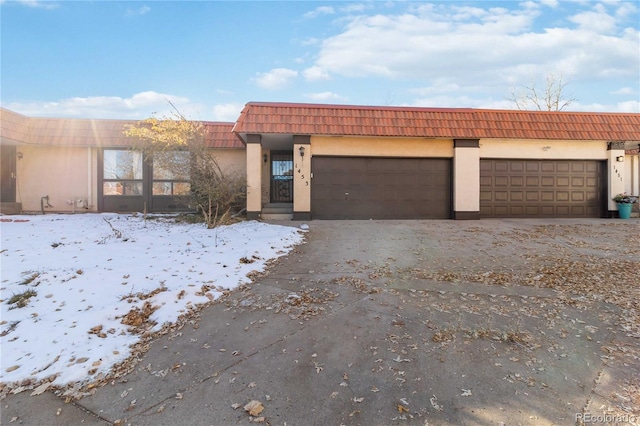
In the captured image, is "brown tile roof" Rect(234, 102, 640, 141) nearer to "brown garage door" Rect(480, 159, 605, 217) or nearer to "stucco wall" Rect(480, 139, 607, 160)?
"stucco wall" Rect(480, 139, 607, 160)

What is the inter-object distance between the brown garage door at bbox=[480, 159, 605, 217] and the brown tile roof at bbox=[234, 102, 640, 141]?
1152mm

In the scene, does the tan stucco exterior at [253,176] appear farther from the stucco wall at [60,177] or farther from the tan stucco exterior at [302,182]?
the stucco wall at [60,177]

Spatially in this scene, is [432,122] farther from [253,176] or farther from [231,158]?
[231,158]

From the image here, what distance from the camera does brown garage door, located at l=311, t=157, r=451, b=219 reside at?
11672 mm

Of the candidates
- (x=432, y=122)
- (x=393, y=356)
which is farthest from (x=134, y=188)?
(x=393, y=356)

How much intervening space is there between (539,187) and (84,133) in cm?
1765

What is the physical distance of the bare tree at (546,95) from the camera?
87.9 ft

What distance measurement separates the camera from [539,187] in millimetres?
12492

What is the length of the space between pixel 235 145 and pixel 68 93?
7.82 metres

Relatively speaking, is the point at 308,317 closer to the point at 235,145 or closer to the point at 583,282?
the point at 583,282

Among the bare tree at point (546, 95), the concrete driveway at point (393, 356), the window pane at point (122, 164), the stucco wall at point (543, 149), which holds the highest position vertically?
the bare tree at point (546, 95)

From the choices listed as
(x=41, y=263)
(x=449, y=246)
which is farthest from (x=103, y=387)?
(x=449, y=246)

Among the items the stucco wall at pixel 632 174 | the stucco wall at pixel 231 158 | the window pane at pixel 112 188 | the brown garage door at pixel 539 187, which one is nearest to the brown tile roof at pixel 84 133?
the stucco wall at pixel 231 158

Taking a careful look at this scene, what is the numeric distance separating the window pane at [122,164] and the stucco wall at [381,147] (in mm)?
7400
